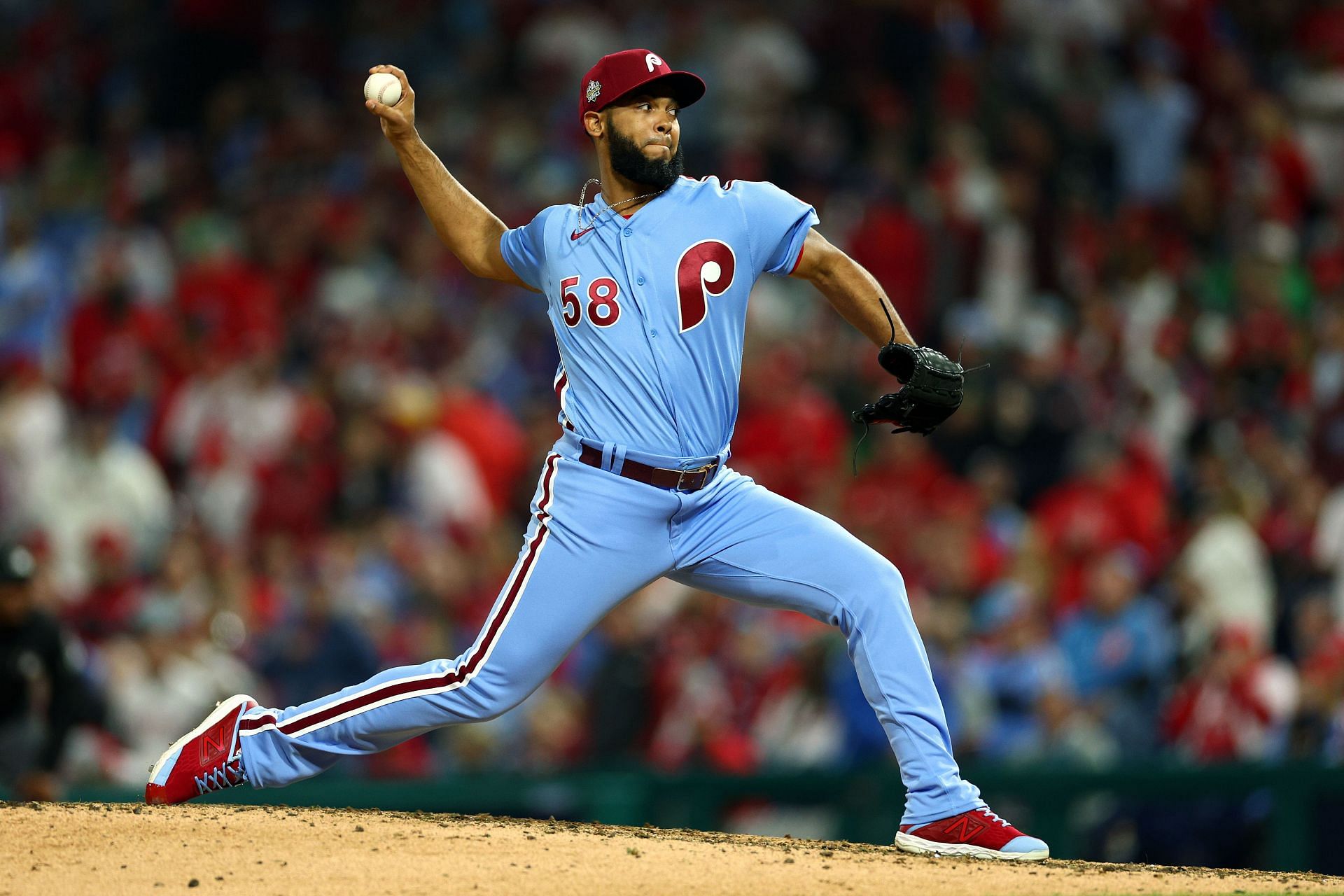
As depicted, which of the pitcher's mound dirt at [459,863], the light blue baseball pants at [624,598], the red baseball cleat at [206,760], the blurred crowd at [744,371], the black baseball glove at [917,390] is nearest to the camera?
the pitcher's mound dirt at [459,863]

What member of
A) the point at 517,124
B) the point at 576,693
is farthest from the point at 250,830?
the point at 517,124

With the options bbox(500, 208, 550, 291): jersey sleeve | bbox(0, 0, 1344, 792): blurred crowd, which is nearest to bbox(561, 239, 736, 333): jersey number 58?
bbox(500, 208, 550, 291): jersey sleeve

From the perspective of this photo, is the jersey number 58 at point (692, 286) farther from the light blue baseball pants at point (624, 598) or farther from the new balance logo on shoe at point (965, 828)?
the new balance logo on shoe at point (965, 828)

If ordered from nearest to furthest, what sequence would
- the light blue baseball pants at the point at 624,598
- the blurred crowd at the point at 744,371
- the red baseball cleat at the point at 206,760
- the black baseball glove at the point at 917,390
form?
the light blue baseball pants at the point at 624,598 → the black baseball glove at the point at 917,390 → the red baseball cleat at the point at 206,760 → the blurred crowd at the point at 744,371

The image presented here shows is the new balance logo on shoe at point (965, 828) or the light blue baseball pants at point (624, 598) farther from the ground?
the light blue baseball pants at point (624, 598)

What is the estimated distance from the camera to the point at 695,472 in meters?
5.02

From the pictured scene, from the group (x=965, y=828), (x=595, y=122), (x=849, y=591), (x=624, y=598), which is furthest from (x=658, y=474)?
(x=965, y=828)

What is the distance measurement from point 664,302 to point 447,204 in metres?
0.74

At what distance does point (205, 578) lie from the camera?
406 inches

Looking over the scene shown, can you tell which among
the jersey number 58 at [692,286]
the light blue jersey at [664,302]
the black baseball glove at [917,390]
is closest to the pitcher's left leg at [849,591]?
the light blue jersey at [664,302]

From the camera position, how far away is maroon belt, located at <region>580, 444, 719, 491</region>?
4.98m

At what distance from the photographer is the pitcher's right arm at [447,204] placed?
5.27 meters

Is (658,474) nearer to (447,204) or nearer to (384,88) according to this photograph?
(447,204)

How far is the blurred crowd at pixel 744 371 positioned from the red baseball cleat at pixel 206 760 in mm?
2055
